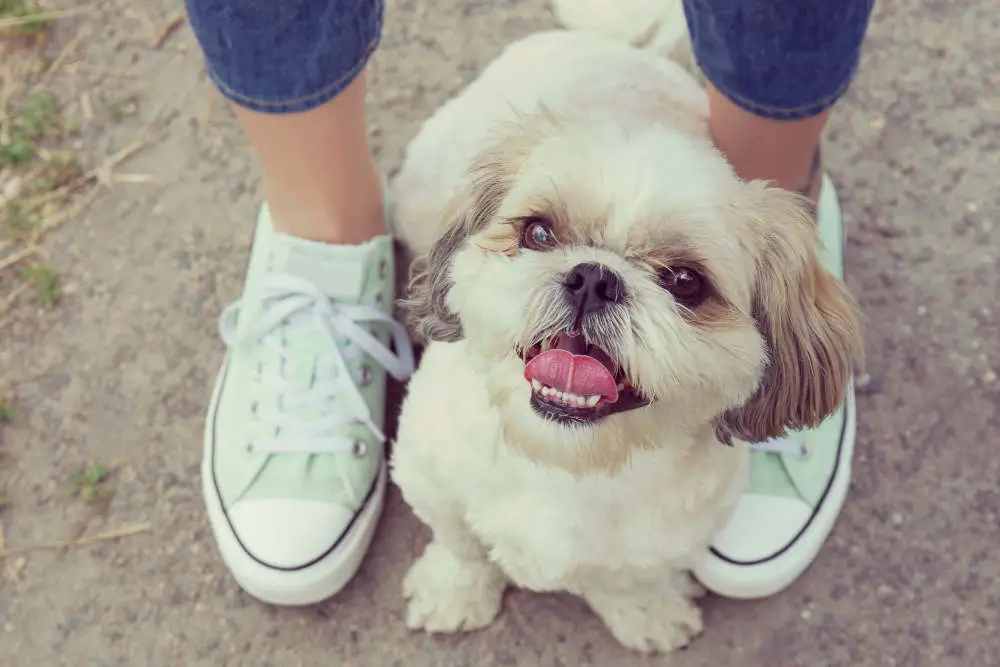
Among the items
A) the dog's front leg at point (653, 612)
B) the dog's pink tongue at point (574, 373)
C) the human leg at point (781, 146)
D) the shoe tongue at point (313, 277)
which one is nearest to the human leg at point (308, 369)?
the shoe tongue at point (313, 277)

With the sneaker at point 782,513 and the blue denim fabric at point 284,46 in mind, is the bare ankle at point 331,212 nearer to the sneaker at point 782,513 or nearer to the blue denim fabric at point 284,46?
the blue denim fabric at point 284,46

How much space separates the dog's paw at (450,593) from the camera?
189 cm

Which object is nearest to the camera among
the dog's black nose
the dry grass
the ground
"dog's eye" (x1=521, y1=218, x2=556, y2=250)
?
the dog's black nose

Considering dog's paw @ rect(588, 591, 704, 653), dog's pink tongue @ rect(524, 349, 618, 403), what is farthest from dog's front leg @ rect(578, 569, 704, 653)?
dog's pink tongue @ rect(524, 349, 618, 403)

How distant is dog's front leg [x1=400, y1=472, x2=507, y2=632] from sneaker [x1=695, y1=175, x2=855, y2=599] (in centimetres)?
41

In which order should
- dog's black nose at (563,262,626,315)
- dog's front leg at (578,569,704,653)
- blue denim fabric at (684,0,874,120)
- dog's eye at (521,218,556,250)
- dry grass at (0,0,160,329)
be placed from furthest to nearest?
dry grass at (0,0,160,329)
dog's front leg at (578,569,704,653)
blue denim fabric at (684,0,874,120)
dog's eye at (521,218,556,250)
dog's black nose at (563,262,626,315)

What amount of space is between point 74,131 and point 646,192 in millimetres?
1878

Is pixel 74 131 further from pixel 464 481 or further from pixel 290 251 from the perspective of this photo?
pixel 464 481

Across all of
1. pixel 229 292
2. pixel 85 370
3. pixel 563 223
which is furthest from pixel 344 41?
pixel 85 370

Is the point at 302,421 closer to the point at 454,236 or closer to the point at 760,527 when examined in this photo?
the point at 454,236

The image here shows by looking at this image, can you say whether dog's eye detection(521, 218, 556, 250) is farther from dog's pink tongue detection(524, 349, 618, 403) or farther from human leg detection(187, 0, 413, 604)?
human leg detection(187, 0, 413, 604)

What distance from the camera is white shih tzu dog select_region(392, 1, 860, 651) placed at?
4.04ft

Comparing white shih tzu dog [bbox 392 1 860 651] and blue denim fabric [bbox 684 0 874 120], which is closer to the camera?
white shih tzu dog [bbox 392 1 860 651]

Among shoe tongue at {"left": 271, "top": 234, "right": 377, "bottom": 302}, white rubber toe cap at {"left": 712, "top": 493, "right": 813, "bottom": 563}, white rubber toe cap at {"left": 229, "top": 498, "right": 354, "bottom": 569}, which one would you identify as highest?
shoe tongue at {"left": 271, "top": 234, "right": 377, "bottom": 302}
